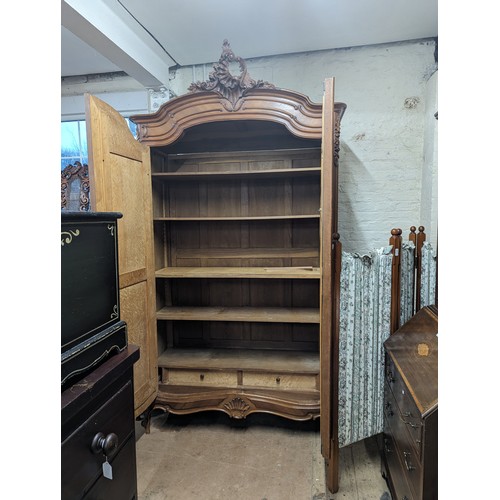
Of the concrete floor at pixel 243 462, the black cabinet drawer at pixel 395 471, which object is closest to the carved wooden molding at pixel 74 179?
the concrete floor at pixel 243 462

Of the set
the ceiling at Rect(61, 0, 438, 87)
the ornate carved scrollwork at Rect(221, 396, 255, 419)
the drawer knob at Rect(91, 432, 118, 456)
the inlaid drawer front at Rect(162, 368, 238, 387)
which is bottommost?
the ornate carved scrollwork at Rect(221, 396, 255, 419)

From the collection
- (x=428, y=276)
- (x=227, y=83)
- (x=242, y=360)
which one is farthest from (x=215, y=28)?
(x=242, y=360)

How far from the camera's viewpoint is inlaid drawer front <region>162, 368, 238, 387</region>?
2262 millimetres

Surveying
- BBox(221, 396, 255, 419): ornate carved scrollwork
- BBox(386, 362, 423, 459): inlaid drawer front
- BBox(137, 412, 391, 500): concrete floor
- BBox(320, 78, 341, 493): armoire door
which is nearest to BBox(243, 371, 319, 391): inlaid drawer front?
BBox(221, 396, 255, 419): ornate carved scrollwork

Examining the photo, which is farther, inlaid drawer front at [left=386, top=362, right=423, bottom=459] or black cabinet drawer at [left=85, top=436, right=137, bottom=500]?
inlaid drawer front at [left=386, top=362, right=423, bottom=459]

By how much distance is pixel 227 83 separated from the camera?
196 centimetres

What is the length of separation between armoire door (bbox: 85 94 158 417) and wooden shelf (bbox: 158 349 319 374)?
0.82ft

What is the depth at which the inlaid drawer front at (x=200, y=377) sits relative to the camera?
2.26m

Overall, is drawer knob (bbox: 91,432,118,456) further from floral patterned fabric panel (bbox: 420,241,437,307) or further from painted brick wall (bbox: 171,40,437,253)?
painted brick wall (bbox: 171,40,437,253)

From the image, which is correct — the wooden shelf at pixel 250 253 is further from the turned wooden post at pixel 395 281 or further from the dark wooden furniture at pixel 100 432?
the dark wooden furniture at pixel 100 432

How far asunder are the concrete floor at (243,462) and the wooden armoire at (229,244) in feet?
0.57

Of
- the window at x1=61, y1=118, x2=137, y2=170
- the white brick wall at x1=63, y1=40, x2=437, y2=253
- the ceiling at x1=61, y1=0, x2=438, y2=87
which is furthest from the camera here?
the window at x1=61, y1=118, x2=137, y2=170

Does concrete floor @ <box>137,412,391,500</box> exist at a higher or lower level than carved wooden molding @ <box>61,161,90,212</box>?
lower
